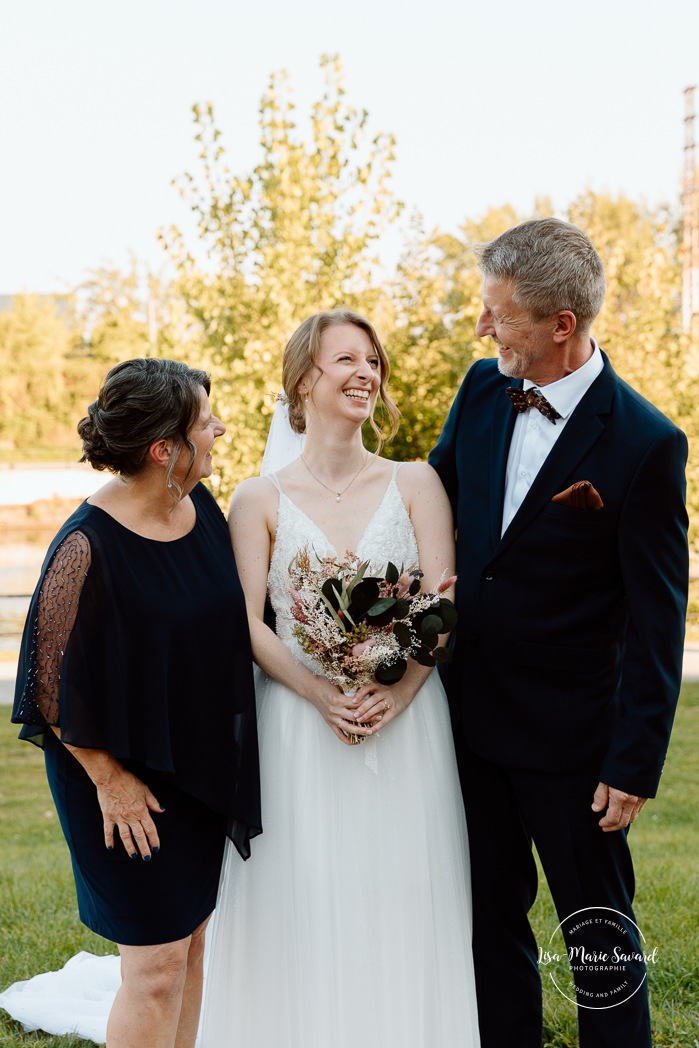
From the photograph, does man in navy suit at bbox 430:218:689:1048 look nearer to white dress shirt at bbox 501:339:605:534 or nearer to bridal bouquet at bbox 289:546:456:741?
white dress shirt at bbox 501:339:605:534

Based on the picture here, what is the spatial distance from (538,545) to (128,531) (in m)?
1.24

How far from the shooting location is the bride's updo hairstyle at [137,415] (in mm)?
2848

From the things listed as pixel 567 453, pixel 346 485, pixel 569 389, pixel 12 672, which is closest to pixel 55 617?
pixel 346 485

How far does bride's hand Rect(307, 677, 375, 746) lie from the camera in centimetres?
315

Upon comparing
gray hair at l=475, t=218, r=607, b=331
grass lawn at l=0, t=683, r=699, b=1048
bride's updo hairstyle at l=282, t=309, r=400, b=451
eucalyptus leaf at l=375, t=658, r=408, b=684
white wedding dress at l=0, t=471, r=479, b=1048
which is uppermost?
gray hair at l=475, t=218, r=607, b=331

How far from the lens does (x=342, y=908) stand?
3248 millimetres

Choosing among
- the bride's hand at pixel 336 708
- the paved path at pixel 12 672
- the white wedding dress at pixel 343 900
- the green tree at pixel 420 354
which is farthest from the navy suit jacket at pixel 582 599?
the paved path at pixel 12 672

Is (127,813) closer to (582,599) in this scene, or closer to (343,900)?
(343,900)

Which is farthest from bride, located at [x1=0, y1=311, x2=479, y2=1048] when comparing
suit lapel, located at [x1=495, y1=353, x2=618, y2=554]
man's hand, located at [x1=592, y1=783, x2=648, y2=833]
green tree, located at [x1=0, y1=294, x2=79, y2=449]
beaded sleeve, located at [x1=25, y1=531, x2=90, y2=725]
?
green tree, located at [x1=0, y1=294, x2=79, y2=449]

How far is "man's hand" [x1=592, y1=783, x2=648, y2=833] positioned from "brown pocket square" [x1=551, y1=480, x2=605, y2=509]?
856 mm

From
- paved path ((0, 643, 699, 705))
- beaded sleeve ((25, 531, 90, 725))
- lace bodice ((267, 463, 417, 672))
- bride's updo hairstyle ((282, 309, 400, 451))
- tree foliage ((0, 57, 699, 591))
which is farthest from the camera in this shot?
paved path ((0, 643, 699, 705))

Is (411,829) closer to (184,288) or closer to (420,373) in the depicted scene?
(184,288)

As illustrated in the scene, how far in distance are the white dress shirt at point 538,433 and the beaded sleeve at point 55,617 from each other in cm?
133

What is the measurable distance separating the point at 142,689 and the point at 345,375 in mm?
1250
